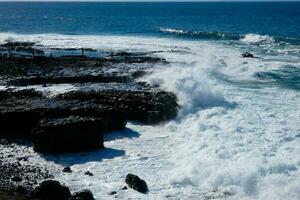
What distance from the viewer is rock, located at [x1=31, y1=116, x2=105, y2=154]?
69.6ft

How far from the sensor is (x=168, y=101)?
2736 cm

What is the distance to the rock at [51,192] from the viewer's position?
15836mm

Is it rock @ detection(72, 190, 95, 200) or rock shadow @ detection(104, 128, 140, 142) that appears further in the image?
rock shadow @ detection(104, 128, 140, 142)

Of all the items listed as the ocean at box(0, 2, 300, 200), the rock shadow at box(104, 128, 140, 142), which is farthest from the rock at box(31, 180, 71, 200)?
the rock shadow at box(104, 128, 140, 142)

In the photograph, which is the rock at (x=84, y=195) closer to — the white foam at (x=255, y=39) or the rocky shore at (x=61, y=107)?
the rocky shore at (x=61, y=107)

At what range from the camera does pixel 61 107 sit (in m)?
25.0

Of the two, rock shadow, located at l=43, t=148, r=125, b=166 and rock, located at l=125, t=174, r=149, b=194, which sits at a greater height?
rock, located at l=125, t=174, r=149, b=194

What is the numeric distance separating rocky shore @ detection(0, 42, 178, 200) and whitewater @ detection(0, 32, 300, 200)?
736 millimetres

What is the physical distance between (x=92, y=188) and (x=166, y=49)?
39.7 meters

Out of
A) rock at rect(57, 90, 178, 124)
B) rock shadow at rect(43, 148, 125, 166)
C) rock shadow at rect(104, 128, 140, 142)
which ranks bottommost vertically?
rock shadow at rect(43, 148, 125, 166)

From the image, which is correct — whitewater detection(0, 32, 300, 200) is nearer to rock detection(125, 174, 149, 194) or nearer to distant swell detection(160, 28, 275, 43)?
rock detection(125, 174, 149, 194)

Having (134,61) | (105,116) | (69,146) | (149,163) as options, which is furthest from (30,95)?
(134,61)

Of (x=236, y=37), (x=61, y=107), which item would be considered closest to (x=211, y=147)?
(x=61, y=107)

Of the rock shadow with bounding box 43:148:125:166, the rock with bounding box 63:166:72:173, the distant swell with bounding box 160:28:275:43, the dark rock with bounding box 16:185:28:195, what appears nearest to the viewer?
the dark rock with bounding box 16:185:28:195
